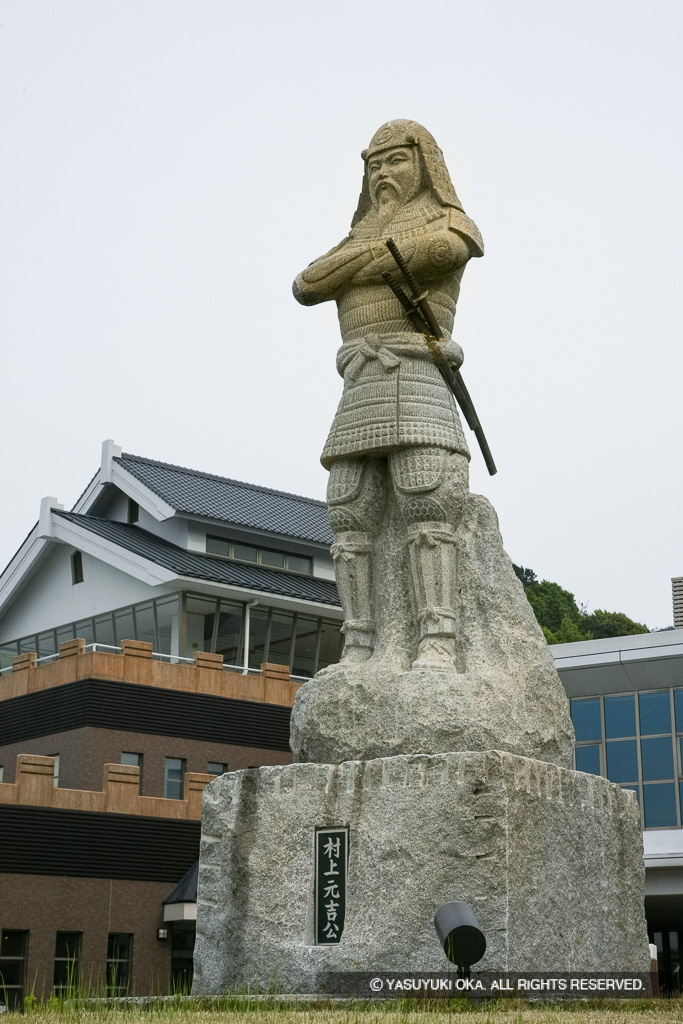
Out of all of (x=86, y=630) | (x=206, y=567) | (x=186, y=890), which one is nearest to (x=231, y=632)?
(x=206, y=567)

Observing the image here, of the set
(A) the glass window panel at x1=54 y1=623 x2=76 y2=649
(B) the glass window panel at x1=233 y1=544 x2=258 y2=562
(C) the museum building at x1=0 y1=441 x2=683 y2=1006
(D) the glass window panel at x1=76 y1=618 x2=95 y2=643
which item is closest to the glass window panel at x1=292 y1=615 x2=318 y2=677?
(C) the museum building at x1=0 y1=441 x2=683 y2=1006

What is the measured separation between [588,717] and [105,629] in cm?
872

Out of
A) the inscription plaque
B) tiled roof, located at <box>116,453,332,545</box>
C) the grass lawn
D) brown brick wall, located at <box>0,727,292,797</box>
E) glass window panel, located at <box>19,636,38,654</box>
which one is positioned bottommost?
the grass lawn

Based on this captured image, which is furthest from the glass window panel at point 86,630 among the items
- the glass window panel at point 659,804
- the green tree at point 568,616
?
the green tree at point 568,616

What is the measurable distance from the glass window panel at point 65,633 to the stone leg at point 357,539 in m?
17.6

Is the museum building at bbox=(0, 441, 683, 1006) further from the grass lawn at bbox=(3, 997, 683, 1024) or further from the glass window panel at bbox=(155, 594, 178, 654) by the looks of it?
the grass lawn at bbox=(3, 997, 683, 1024)

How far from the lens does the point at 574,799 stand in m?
7.51

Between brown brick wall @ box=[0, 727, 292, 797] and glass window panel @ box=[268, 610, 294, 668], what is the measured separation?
11.8 ft

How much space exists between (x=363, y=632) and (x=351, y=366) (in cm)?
161

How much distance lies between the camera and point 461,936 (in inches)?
232

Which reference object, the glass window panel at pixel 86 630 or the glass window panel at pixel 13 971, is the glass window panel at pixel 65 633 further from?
the glass window panel at pixel 13 971

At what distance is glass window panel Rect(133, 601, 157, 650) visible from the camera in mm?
23453

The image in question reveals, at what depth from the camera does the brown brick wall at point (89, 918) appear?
1683 cm

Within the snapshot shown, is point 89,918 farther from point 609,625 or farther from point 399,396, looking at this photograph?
point 609,625
